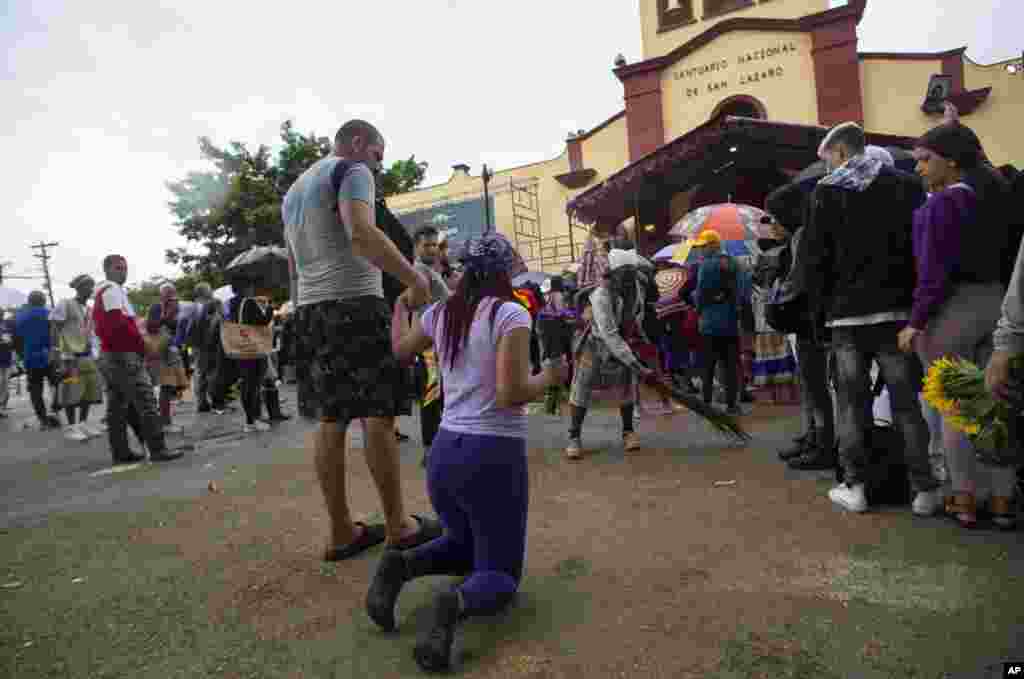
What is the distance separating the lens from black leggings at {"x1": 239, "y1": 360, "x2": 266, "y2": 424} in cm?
751

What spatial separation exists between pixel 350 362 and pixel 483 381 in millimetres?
897

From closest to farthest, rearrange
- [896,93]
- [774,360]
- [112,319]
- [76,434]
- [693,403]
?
[693,403] < [112,319] < [774,360] < [76,434] < [896,93]

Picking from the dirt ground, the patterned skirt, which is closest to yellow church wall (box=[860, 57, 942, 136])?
the patterned skirt

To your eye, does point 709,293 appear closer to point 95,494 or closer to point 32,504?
point 95,494

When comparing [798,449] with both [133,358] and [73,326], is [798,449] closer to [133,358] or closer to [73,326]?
[133,358]

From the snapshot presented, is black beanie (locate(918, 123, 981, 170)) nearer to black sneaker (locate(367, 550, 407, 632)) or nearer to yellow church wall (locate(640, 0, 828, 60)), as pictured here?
black sneaker (locate(367, 550, 407, 632))

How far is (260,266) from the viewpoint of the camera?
28.7 feet

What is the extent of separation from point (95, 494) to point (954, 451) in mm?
6019

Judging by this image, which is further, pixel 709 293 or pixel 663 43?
pixel 663 43

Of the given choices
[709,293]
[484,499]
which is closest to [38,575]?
Answer: [484,499]

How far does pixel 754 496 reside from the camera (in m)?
3.86

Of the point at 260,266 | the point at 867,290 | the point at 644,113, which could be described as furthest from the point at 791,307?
the point at 644,113

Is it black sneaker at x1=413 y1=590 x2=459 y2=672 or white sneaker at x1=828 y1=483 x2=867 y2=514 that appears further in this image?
white sneaker at x1=828 y1=483 x2=867 y2=514

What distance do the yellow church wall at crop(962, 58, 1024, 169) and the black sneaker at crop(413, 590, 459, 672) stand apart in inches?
693
